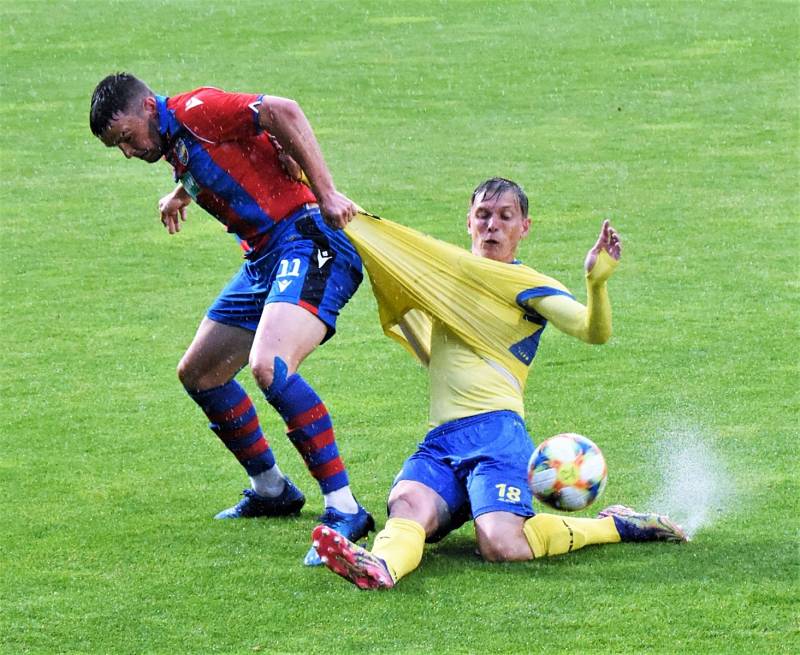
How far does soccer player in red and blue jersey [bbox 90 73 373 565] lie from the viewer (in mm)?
6336

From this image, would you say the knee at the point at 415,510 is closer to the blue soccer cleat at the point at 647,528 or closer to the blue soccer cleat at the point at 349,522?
the blue soccer cleat at the point at 349,522

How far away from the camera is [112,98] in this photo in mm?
6508

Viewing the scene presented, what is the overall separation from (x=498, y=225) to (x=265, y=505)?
1.63m

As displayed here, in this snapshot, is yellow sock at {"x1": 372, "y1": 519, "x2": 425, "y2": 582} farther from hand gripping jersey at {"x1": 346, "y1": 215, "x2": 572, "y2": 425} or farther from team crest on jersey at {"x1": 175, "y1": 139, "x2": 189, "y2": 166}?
team crest on jersey at {"x1": 175, "y1": 139, "x2": 189, "y2": 166}

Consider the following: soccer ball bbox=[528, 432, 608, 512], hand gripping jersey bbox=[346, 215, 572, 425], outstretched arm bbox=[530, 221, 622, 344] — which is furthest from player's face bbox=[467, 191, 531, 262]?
soccer ball bbox=[528, 432, 608, 512]

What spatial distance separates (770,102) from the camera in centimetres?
1611

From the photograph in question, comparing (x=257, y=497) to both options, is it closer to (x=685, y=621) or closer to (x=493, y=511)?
(x=493, y=511)

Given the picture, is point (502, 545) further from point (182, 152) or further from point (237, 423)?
point (182, 152)

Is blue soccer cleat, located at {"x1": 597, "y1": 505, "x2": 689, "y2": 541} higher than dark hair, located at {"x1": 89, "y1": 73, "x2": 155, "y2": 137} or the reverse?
the reverse

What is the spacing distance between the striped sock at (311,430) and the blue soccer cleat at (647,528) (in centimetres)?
118

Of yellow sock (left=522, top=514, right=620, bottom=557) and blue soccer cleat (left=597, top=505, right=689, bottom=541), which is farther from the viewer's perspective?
blue soccer cleat (left=597, top=505, right=689, bottom=541)

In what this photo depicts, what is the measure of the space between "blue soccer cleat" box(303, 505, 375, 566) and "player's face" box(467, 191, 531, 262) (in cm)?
126

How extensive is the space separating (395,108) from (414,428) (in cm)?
895

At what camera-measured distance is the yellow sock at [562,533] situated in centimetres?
616
